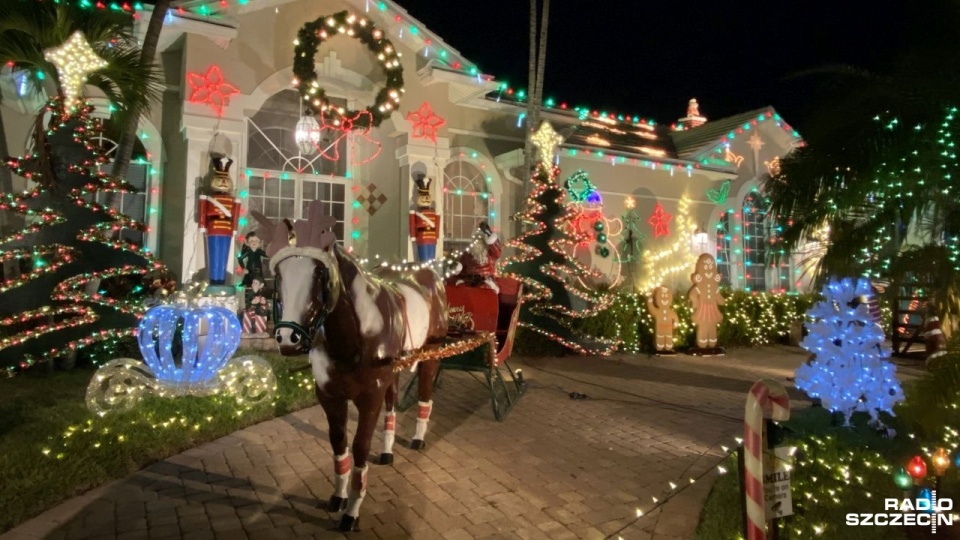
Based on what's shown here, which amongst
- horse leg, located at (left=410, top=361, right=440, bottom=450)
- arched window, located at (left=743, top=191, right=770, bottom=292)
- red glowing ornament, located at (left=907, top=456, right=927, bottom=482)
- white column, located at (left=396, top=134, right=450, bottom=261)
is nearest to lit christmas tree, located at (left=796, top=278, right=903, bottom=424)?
red glowing ornament, located at (left=907, top=456, right=927, bottom=482)

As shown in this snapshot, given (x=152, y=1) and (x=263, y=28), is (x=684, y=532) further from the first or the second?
(x=152, y=1)

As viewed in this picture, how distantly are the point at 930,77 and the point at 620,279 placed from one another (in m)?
10.5

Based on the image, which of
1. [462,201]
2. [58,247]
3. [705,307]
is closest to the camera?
[58,247]

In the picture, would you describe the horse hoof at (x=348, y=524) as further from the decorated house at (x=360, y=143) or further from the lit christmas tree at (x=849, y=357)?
the decorated house at (x=360, y=143)

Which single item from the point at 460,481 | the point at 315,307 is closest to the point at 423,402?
the point at 460,481

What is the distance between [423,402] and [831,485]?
3521mm

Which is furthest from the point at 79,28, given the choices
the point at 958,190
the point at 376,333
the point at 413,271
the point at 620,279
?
the point at 620,279

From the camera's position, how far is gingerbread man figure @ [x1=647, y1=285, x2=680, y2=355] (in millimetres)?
12078

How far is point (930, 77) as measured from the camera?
4238 millimetres

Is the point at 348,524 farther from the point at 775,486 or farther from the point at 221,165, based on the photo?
the point at 221,165

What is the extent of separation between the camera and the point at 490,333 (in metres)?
6.45

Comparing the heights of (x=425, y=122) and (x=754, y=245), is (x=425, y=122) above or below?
above

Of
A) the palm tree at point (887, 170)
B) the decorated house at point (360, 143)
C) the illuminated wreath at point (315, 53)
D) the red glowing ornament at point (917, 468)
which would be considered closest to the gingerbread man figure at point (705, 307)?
the decorated house at point (360, 143)

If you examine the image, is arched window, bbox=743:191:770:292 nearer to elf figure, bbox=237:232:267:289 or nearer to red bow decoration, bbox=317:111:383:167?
red bow decoration, bbox=317:111:383:167
